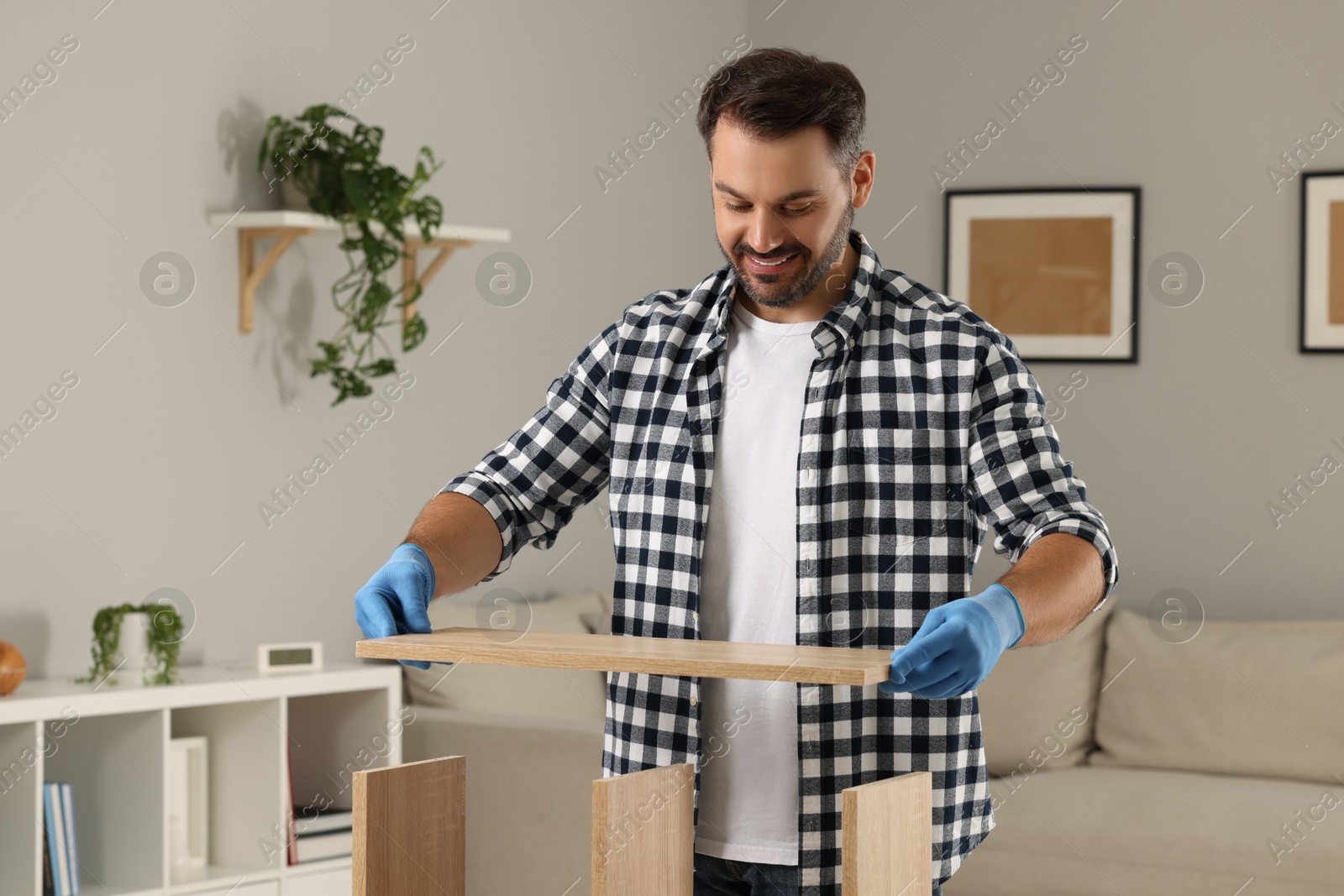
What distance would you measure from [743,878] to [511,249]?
237cm

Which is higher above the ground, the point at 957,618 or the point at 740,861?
the point at 957,618

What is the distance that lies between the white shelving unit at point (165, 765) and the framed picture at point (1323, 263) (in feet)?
8.41

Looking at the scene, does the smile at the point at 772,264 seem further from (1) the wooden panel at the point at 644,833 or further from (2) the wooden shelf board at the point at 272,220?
(2) the wooden shelf board at the point at 272,220

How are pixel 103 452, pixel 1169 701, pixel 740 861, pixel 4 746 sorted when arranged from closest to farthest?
pixel 740 861 → pixel 4 746 → pixel 103 452 → pixel 1169 701

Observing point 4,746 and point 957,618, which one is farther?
point 4,746

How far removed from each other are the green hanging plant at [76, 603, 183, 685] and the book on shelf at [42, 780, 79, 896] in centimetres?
23

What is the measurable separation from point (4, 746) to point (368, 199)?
1.26 m

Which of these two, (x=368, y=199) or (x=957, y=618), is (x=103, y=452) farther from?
(x=957, y=618)

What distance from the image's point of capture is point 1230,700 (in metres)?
3.30

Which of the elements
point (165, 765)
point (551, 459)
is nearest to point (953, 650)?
point (551, 459)

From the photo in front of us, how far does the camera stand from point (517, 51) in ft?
11.3

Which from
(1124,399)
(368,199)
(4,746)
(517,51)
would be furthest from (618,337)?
(1124,399)

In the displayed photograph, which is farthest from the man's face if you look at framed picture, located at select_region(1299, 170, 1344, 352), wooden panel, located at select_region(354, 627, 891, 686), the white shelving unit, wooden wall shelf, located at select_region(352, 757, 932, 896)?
framed picture, located at select_region(1299, 170, 1344, 352)

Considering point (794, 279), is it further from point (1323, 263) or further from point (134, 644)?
point (1323, 263)
